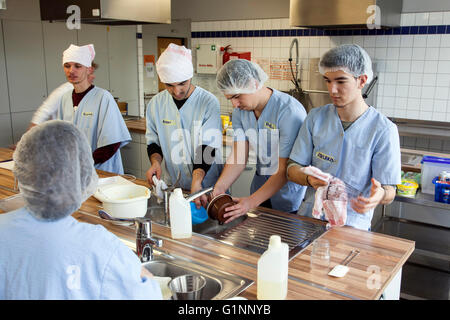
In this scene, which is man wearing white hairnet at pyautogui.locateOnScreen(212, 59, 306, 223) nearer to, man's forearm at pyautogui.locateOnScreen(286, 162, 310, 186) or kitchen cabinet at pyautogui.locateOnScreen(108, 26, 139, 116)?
man's forearm at pyautogui.locateOnScreen(286, 162, 310, 186)

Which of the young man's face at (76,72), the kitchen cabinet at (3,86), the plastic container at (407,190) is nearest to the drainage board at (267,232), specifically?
the plastic container at (407,190)

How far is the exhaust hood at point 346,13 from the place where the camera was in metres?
3.81

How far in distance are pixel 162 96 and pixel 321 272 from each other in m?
1.73

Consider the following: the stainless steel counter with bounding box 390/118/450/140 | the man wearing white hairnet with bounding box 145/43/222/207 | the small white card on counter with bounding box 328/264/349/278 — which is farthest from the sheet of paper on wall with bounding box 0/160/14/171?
the stainless steel counter with bounding box 390/118/450/140

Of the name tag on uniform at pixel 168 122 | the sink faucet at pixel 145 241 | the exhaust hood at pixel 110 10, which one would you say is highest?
the exhaust hood at pixel 110 10

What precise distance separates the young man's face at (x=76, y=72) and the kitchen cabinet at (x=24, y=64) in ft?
7.92

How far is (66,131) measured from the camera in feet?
3.47

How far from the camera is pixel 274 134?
2391mm

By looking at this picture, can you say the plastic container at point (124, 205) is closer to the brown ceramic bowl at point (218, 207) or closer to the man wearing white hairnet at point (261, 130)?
the brown ceramic bowl at point (218, 207)

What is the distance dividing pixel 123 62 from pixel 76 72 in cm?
317

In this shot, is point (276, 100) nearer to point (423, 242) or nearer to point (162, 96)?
point (162, 96)

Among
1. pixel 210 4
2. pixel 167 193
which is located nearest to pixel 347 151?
pixel 167 193

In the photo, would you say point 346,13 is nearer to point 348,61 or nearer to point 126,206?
point 348,61

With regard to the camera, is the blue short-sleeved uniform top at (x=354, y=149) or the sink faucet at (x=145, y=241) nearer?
the sink faucet at (x=145, y=241)
